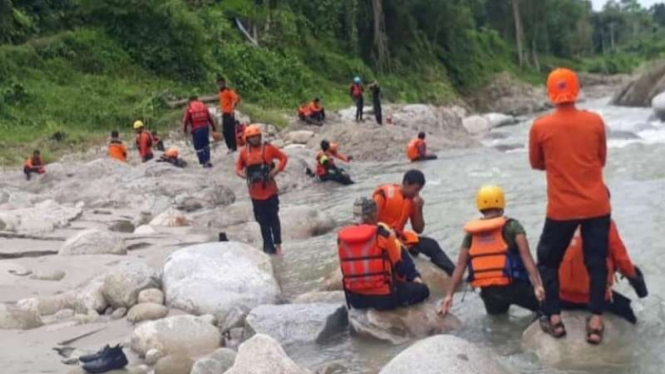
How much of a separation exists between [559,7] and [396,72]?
113 feet

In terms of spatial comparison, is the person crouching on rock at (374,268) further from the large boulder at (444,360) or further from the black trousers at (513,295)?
the large boulder at (444,360)

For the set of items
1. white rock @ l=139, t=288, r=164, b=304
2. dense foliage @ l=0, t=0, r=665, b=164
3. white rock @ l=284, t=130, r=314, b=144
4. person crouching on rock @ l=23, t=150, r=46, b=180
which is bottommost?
white rock @ l=139, t=288, r=164, b=304

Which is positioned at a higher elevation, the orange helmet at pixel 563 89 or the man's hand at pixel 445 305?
the orange helmet at pixel 563 89

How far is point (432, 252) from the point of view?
8.38 metres

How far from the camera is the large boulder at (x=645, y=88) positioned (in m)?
35.9

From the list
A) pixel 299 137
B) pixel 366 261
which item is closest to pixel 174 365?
pixel 366 261

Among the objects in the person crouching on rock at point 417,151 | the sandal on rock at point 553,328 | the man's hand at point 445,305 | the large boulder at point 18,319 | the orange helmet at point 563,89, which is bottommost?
the sandal on rock at point 553,328

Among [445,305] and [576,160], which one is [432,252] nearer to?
[445,305]

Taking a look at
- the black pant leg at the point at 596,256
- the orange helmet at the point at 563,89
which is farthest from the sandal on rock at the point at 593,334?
the orange helmet at the point at 563,89

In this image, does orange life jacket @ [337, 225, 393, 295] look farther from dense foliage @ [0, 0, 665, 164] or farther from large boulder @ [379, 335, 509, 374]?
dense foliage @ [0, 0, 665, 164]

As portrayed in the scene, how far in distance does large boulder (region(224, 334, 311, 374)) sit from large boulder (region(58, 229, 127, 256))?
15.9ft

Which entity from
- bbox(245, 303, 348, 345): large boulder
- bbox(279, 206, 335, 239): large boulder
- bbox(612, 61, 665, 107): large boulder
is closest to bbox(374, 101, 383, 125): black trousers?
bbox(279, 206, 335, 239): large boulder

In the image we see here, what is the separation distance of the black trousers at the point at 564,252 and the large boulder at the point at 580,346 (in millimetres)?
160

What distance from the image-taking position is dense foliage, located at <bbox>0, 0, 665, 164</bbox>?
80.2ft
